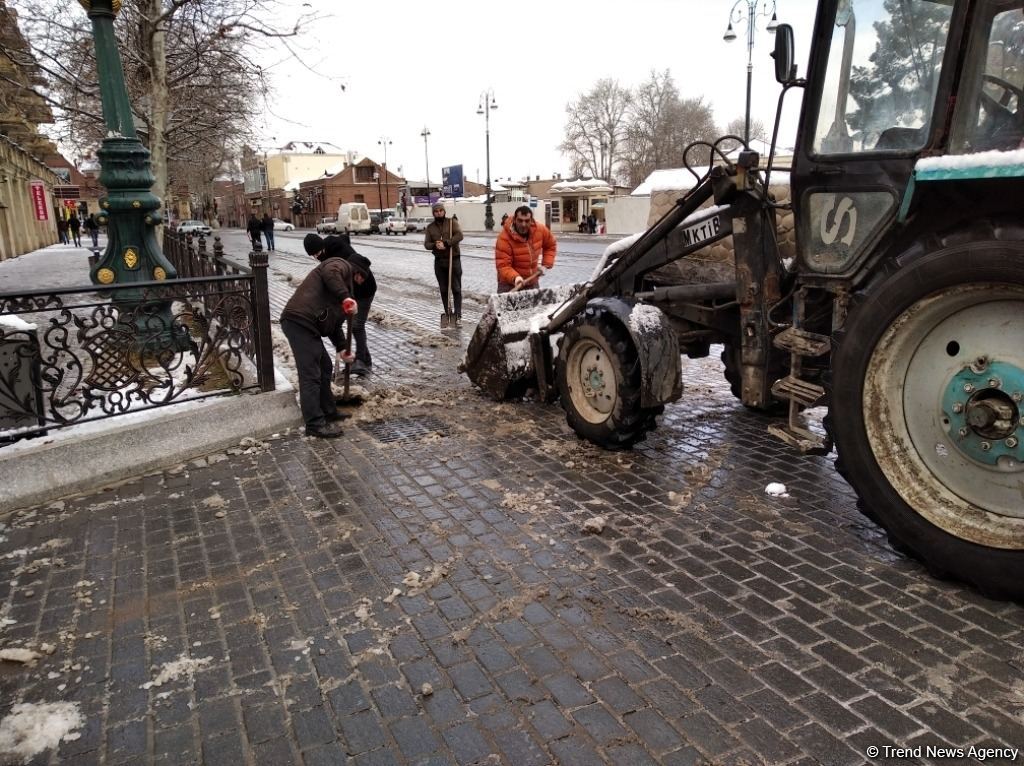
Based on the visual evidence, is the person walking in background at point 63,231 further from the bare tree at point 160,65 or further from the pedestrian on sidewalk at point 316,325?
the pedestrian on sidewalk at point 316,325

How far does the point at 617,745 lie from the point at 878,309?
7.57 feet

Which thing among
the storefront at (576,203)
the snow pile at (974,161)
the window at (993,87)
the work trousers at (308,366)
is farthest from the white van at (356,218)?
the snow pile at (974,161)

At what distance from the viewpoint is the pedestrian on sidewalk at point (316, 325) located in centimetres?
596

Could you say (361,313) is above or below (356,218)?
below

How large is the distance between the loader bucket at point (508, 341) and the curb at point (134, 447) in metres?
1.82

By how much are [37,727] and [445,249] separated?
9.45 meters

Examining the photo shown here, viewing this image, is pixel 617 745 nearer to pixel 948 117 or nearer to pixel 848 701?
pixel 848 701

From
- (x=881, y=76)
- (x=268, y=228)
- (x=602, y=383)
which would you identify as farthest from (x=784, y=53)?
(x=268, y=228)

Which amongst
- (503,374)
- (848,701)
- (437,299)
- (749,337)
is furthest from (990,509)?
(437,299)

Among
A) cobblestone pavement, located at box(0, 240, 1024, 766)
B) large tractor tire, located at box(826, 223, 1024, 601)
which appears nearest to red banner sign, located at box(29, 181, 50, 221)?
cobblestone pavement, located at box(0, 240, 1024, 766)

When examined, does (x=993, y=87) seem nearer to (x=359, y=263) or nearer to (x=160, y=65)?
(x=359, y=263)

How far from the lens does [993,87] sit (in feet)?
11.0

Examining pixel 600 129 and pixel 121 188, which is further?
pixel 600 129

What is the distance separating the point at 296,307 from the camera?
598 centimetres
